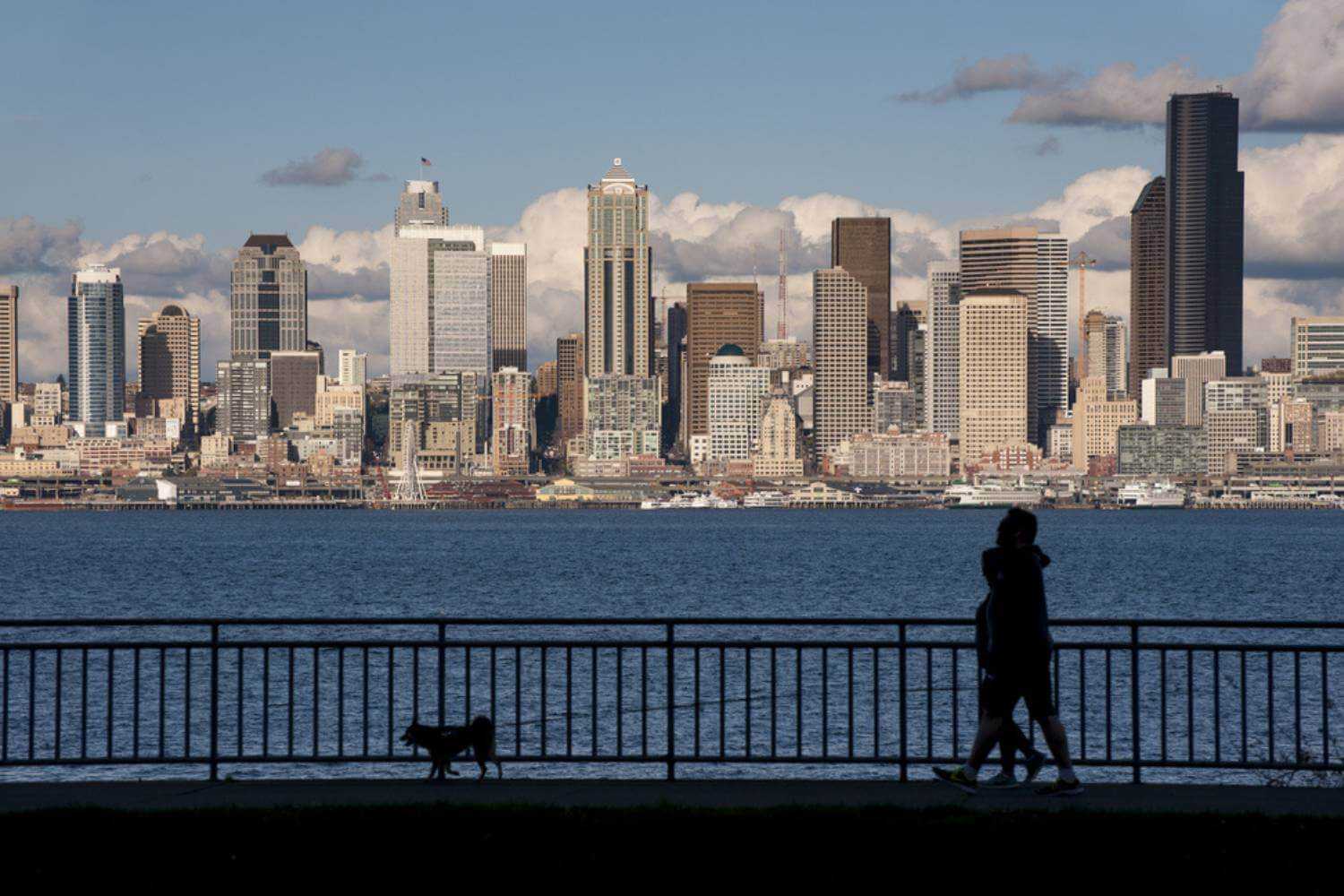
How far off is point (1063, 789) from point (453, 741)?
4.73m

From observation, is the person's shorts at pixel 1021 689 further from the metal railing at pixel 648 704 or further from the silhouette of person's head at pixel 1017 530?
the metal railing at pixel 648 704

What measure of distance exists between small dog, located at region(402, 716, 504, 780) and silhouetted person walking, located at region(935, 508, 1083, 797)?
3.78 m

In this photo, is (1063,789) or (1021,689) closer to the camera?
(1021,689)

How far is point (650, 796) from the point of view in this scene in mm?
13992

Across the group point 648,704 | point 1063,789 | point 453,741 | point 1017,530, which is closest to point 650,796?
point 453,741

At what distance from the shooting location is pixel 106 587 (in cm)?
8875

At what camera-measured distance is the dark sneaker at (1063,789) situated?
554 inches

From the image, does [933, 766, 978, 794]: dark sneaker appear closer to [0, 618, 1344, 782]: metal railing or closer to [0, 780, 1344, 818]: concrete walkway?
[0, 780, 1344, 818]: concrete walkway

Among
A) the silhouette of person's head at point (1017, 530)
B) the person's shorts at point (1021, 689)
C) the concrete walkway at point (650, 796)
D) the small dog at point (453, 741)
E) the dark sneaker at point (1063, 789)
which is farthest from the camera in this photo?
the small dog at point (453, 741)

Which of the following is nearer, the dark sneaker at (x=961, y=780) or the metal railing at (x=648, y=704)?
the dark sneaker at (x=961, y=780)

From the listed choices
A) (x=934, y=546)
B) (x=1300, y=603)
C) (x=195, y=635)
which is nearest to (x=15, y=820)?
(x=195, y=635)

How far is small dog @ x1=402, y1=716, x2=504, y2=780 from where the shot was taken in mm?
15172

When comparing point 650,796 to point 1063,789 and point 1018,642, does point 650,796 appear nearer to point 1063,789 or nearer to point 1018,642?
point 1018,642

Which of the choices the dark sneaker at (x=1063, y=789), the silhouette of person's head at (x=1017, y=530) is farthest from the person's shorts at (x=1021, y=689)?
the silhouette of person's head at (x=1017, y=530)
